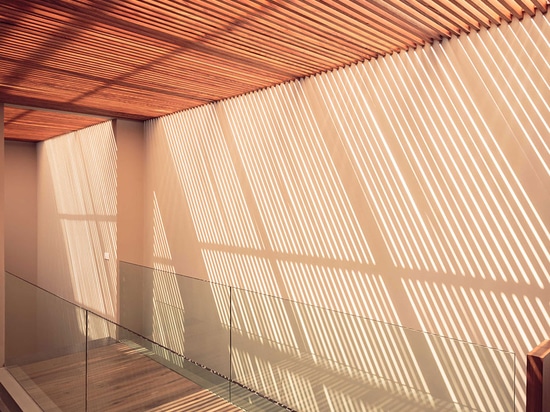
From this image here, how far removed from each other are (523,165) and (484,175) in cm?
33

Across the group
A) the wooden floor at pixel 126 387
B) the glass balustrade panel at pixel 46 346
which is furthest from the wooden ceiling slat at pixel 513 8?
the glass balustrade panel at pixel 46 346

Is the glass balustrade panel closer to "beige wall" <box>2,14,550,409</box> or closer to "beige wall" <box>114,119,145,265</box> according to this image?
"beige wall" <box>2,14,550,409</box>

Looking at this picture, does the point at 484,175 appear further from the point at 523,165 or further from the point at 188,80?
the point at 188,80

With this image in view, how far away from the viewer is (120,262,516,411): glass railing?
3.32 m

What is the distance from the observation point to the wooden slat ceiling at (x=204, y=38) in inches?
141

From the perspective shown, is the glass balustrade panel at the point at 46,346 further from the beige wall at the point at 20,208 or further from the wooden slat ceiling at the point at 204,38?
the beige wall at the point at 20,208

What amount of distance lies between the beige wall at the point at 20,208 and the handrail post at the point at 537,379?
36.7 feet

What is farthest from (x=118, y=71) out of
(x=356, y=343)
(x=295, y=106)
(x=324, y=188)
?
(x=356, y=343)

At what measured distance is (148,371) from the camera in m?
4.06

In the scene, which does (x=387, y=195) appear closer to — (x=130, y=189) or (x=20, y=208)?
(x=130, y=189)

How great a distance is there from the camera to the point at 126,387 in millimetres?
3963

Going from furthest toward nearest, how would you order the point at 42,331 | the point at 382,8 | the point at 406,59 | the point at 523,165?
the point at 42,331 → the point at 406,59 → the point at 523,165 → the point at 382,8

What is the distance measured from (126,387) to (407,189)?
303cm

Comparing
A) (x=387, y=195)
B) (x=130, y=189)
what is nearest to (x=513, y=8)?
(x=387, y=195)
